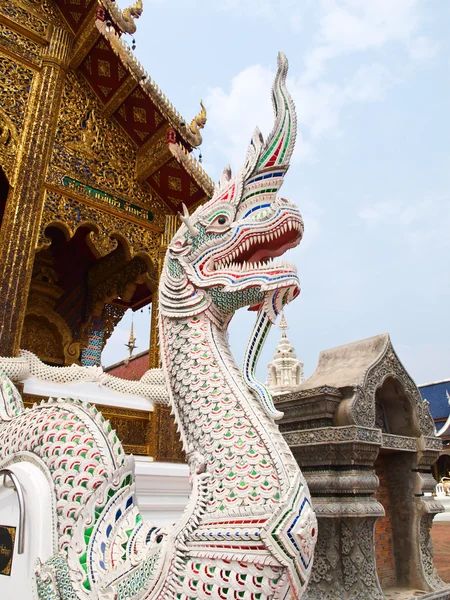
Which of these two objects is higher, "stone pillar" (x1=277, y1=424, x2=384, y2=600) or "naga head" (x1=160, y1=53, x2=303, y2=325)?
"naga head" (x1=160, y1=53, x2=303, y2=325)

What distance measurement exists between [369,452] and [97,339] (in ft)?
14.6

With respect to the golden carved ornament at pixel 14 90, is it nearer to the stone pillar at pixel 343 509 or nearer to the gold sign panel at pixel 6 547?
the gold sign panel at pixel 6 547

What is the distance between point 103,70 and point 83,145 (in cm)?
86

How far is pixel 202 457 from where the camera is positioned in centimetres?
150

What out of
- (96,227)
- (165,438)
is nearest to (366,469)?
(165,438)

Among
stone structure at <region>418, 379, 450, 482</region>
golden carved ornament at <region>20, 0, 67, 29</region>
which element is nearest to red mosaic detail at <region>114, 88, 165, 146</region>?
golden carved ornament at <region>20, 0, 67, 29</region>

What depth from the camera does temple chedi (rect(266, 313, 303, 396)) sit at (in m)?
15.1

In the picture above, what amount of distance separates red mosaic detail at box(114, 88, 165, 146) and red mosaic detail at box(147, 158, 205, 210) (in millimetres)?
501

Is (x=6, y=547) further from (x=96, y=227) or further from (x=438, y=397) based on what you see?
(x=438, y=397)

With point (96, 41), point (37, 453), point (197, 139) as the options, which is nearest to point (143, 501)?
point (37, 453)

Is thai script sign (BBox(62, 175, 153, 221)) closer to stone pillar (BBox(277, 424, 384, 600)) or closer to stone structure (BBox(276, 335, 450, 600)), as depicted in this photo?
stone structure (BBox(276, 335, 450, 600))

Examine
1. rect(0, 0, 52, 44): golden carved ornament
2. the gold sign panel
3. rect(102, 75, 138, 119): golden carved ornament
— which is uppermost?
rect(0, 0, 52, 44): golden carved ornament

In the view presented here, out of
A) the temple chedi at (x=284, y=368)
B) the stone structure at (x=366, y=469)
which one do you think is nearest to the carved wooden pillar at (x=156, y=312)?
the stone structure at (x=366, y=469)

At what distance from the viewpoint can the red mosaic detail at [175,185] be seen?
16.7ft
